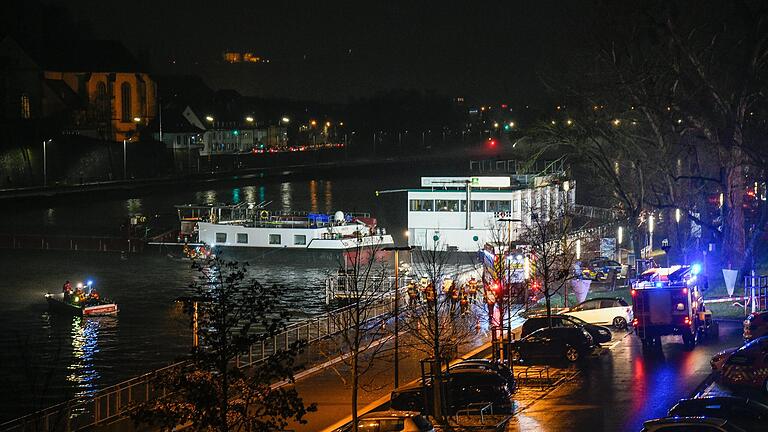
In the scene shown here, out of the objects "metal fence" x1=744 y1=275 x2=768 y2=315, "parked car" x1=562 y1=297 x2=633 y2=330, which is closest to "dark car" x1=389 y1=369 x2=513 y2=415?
"parked car" x1=562 y1=297 x2=633 y2=330

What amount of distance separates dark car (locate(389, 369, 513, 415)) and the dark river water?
5557mm

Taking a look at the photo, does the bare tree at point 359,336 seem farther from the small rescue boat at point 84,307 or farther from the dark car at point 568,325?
the small rescue boat at point 84,307

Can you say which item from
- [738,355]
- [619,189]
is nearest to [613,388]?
[738,355]

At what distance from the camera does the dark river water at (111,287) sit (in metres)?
30.9

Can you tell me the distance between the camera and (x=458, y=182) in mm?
53375

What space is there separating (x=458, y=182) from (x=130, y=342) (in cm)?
2126

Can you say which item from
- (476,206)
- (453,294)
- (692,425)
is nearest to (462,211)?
(476,206)

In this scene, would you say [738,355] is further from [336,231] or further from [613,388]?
[336,231]


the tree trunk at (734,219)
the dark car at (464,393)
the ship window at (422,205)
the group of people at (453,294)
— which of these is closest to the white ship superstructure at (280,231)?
the ship window at (422,205)

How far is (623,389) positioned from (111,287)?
37.1m

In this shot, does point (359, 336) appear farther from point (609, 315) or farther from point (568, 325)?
point (609, 315)

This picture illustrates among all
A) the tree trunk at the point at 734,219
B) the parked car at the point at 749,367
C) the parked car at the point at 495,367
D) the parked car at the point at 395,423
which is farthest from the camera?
the tree trunk at the point at 734,219

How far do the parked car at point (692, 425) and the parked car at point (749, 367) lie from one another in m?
4.46

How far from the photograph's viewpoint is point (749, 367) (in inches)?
733
